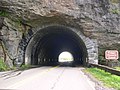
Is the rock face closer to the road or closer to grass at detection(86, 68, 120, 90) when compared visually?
the road

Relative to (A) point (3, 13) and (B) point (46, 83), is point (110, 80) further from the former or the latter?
(A) point (3, 13)

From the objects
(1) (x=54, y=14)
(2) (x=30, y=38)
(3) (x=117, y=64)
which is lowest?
(3) (x=117, y=64)

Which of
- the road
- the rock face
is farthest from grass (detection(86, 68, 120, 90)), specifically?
the rock face

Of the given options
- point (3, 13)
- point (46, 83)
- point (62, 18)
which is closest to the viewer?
point (46, 83)

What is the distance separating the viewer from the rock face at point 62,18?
91.6ft

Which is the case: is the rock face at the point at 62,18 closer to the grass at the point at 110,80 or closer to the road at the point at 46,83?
the road at the point at 46,83

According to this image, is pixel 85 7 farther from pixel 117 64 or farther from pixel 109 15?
pixel 117 64

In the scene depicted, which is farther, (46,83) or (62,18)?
(62,18)

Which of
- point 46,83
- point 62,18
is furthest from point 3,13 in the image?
point 46,83

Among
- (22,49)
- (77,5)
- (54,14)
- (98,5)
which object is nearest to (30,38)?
(22,49)

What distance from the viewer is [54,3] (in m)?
28.1

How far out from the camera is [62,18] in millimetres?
29062

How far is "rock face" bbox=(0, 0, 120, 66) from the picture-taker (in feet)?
91.6

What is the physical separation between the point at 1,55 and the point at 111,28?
12275mm
